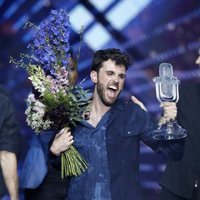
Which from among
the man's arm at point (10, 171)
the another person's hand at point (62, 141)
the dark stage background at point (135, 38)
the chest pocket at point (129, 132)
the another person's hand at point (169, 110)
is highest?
the dark stage background at point (135, 38)

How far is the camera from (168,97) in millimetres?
2541

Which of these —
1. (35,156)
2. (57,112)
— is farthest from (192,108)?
(35,156)

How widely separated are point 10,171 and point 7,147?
0.40 feet

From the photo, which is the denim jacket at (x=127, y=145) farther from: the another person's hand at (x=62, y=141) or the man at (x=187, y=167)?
the another person's hand at (x=62, y=141)

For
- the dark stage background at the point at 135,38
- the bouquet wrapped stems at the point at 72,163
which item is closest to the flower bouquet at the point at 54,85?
the bouquet wrapped stems at the point at 72,163

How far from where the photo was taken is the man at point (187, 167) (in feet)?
9.00

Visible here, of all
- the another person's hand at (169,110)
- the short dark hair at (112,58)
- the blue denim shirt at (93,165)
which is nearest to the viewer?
the another person's hand at (169,110)

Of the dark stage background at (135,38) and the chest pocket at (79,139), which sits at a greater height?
the dark stage background at (135,38)

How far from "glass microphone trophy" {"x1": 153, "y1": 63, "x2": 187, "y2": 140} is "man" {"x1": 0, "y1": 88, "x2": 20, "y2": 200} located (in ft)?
2.38

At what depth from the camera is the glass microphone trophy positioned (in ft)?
8.36

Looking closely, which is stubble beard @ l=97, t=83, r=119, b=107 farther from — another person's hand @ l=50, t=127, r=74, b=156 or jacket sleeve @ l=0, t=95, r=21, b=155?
jacket sleeve @ l=0, t=95, r=21, b=155

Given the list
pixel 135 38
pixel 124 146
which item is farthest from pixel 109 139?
pixel 135 38

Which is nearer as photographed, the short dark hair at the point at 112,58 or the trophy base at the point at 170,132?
the trophy base at the point at 170,132

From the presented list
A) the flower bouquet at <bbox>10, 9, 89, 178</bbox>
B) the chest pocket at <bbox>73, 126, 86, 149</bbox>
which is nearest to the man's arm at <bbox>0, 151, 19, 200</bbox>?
the flower bouquet at <bbox>10, 9, 89, 178</bbox>
